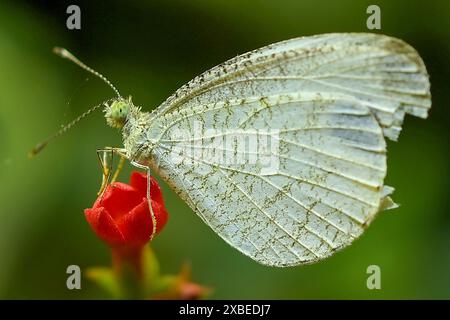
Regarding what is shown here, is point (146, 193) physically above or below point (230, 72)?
below

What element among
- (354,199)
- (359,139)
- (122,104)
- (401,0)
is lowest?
(354,199)

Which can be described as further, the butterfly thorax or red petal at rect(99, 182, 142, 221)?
the butterfly thorax

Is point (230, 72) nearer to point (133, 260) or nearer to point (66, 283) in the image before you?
point (133, 260)

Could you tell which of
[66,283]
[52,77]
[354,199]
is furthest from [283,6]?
[66,283]

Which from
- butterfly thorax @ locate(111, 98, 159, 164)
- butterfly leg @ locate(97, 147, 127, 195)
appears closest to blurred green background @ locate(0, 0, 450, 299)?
butterfly leg @ locate(97, 147, 127, 195)

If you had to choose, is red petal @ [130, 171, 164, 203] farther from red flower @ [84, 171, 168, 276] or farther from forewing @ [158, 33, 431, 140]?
forewing @ [158, 33, 431, 140]

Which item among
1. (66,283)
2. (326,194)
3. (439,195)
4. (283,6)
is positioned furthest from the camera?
(283,6)

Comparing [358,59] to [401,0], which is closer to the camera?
[358,59]

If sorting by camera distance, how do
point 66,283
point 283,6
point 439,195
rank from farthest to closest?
point 283,6, point 439,195, point 66,283
